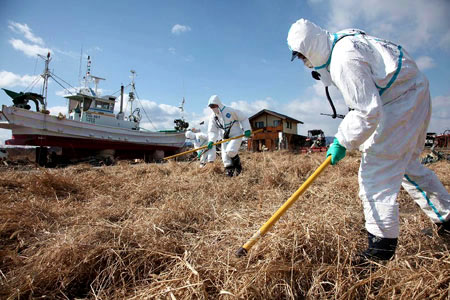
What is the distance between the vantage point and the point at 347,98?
1487mm

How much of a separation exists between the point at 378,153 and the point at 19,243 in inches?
99.7

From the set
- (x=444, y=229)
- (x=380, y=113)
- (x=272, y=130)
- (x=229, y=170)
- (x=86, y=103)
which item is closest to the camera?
(x=380, y=113)

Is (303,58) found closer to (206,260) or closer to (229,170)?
(206,260)

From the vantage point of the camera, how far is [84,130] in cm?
1328

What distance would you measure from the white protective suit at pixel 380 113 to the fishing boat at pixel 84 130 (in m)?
13.5

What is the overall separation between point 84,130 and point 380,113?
14.7 m

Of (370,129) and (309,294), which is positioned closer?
(309,294)

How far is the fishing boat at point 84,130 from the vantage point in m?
11.6

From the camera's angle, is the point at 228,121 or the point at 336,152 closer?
the point at 336,152

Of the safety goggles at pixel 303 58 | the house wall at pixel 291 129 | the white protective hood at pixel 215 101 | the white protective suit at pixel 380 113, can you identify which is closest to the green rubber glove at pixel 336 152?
the white protective suit at pixel 380 113

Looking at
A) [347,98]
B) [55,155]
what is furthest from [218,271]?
[55,155]

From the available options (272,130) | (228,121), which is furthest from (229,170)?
(272,130)

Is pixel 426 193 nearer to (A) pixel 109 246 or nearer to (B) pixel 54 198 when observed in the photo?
(A) pixel 109 246

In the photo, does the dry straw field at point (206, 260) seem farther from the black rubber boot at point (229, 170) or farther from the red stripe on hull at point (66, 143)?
the red stripe on hull at point (66, 143)
